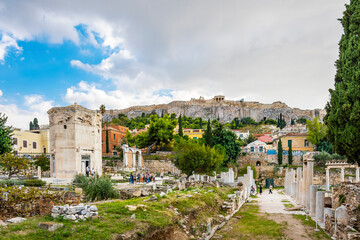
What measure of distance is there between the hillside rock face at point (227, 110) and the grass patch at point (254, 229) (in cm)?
11662

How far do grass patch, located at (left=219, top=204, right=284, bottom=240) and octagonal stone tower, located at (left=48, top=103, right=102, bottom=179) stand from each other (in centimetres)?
1290

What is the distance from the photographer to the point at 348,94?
11.5m

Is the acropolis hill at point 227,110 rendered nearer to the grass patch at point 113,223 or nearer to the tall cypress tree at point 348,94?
the tall cypress tree at point 348,94

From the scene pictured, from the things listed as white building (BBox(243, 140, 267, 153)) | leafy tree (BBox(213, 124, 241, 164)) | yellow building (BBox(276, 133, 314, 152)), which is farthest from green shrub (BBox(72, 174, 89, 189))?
yellow building (BBox(276, 133, 314, 152))

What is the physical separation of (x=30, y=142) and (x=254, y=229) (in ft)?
123

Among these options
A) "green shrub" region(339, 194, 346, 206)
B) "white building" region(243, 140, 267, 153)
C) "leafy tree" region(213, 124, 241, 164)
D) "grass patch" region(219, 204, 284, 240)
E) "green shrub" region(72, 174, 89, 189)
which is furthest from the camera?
"white building" region(243, 140, 267, 153)

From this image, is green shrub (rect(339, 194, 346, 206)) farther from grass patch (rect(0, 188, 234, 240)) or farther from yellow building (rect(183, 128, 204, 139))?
yellow building (rect(183, 128, 204, 139))

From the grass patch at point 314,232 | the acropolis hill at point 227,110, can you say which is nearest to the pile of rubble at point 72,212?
the grass patch at point 314,232

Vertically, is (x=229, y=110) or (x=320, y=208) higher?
(x=229, y=110)

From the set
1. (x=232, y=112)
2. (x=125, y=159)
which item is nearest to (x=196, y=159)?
(x=125, y=159)

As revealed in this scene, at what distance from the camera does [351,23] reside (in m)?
12.0

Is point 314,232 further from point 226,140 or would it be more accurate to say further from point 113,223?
point 226,140

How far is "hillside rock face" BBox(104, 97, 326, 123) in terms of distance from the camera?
431 ft

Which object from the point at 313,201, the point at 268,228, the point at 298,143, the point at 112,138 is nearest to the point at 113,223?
the point at 268,228
